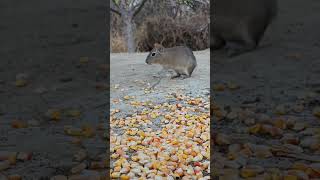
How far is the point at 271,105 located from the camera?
412 centimetres

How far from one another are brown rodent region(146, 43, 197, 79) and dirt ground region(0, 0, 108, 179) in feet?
1.63

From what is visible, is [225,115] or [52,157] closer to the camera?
[52,157]

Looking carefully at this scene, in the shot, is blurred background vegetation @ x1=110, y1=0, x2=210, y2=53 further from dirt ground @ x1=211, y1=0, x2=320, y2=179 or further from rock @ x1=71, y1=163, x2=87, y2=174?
rock @ x1=71, y1=163, x2=87, y2=174

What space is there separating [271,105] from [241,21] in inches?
76.4

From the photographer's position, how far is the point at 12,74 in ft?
16.6

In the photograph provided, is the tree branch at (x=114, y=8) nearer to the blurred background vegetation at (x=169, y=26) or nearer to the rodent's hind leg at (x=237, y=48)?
the blurred background vegetation at (x=169, y=26)

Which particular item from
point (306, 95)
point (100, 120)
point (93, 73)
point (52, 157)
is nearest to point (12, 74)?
point (93, 73)

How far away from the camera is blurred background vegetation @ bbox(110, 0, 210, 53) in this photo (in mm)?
8180

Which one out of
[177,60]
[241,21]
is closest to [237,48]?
[241,21]

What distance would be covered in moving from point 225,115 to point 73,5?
4520mm

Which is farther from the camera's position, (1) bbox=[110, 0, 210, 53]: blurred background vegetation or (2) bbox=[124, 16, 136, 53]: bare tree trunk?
(1) bbox=[110, 0, 210, 53]: blurred background vegetation

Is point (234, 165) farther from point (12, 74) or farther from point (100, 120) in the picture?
point (12, 74)

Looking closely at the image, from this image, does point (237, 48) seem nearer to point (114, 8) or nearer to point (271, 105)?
point (271, 105)

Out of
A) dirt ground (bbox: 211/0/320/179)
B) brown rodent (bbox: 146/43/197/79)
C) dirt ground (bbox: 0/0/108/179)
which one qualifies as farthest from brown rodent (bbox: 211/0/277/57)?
dirt ground (bbox: 0/0/108/179)
